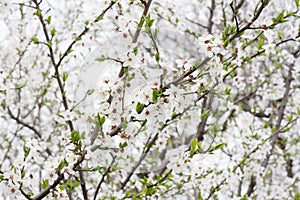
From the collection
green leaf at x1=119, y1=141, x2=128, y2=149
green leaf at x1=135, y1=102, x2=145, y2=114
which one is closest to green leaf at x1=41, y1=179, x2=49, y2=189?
green leaf at x1=119, y1=141, x2=128, y2=149

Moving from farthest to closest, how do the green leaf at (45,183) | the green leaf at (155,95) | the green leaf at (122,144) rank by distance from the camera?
the green leaf at (45,183)
the green leaf at (122,144)
the green leaf at (155,95)

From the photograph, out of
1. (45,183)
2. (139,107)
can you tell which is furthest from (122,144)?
(45,183)

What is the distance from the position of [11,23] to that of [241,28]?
361cm

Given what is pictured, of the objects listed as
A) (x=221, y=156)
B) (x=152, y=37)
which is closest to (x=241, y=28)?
(x=152, y=37)

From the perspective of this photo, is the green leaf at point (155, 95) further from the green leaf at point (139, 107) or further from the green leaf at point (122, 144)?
the green leaf at point (122, 144)

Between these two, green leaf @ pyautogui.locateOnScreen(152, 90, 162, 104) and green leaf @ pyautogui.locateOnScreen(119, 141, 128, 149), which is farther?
green leaf @ pyautogui.locateOnScreen(119, 141, 128, 149)

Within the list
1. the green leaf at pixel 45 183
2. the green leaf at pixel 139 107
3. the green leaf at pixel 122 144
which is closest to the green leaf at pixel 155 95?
the green leaf at pixel 139 107

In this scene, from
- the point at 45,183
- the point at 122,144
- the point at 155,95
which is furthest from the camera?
the point at 45,183

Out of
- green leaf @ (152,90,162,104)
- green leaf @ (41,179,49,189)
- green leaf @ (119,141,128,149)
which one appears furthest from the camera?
green leaf @ (41,179,49,189)

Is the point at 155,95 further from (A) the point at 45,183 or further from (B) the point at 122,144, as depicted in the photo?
(A) the point at 45,183

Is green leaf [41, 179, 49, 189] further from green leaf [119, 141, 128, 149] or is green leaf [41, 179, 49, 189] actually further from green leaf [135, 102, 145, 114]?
green leaf [135, 102, 145, 114]

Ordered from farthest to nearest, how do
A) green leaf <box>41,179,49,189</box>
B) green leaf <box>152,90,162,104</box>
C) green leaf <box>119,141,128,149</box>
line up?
1. green leaf <box>41,179,49,189</box>
2. green leaf <box>119,141,128,149</box>
3. green leaf <box>152,90,162,104</box>

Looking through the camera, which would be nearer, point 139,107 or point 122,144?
point 139,107

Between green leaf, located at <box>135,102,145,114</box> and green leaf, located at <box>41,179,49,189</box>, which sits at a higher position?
green leaf, located at <box>135,102,145,114</box>
